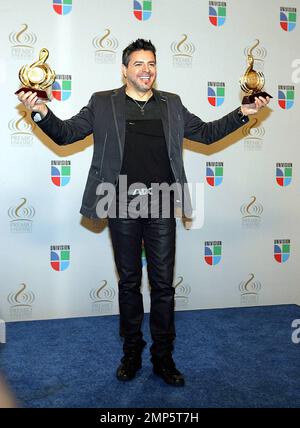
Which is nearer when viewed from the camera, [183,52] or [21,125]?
[21,125]

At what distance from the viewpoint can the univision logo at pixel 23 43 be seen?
3213mm

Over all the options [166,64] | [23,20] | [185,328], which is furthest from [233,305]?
[23,20]

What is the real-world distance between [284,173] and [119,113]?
1.89 meters

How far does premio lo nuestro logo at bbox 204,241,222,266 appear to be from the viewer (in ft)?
12.2

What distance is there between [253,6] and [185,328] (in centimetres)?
251

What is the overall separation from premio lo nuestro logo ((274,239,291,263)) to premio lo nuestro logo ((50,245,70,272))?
1.70 meters

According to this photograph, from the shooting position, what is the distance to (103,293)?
11.6 ft

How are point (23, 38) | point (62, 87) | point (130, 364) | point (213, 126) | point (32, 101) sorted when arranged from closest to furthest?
point (32, 101), point (130, 364), point (213, 126), point (23, 38), point (62, 87)

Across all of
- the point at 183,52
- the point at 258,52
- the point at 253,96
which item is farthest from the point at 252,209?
the point at 253,96

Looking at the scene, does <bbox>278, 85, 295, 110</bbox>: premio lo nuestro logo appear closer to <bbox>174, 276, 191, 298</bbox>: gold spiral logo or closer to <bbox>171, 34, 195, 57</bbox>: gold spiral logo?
<bbox>171, 34, 195, 57</bbox>: gold spiral logo

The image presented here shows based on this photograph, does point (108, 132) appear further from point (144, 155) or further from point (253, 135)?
point (253, 135)

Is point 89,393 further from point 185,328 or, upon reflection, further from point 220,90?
point 220,90

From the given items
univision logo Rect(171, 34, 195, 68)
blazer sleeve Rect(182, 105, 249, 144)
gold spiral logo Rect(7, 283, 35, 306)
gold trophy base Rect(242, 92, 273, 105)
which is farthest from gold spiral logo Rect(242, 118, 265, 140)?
gold spiral logo Rect(7, 283, 35, 306)

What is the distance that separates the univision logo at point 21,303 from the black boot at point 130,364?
1.18m
